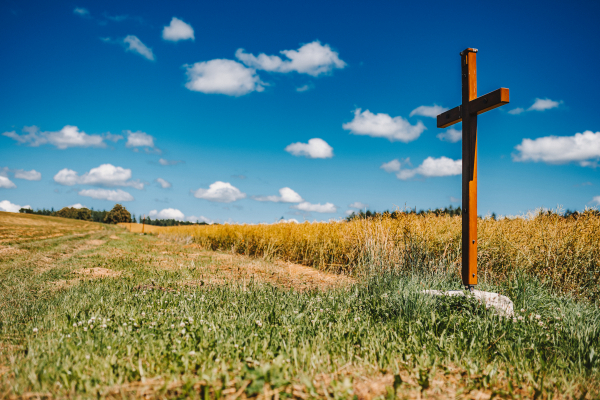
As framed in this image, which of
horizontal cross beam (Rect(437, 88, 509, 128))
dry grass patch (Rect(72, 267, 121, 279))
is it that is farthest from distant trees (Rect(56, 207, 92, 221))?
horizontal cross beam (Rect(437, 88, 509, 128))

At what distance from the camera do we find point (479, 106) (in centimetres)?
477

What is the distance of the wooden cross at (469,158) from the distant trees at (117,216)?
375ft

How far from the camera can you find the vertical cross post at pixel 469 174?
480 centimetres

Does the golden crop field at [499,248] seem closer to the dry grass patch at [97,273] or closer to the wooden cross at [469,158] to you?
the wooden cross at [469,158]

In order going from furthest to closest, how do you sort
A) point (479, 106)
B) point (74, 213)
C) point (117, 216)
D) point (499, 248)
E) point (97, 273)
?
point (117, 216) → point (74, 213) → point (97, 273) → point (499, 248) → point (479, 106)

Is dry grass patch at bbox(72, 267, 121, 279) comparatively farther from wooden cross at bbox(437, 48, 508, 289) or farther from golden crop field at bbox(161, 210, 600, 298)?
wooden cross at bbox(437, 48, 508, 289)

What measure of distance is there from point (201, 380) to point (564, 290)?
6.99 meters

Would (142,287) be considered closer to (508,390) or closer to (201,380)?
(201,380)

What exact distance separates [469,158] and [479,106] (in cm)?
75

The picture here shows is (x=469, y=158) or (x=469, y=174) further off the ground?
(x=469, y=158)

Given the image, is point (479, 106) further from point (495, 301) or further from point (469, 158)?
point (495, 301)

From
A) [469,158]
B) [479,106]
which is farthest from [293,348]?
[479,106]

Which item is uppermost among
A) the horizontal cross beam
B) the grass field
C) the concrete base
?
the horizontal cross beam

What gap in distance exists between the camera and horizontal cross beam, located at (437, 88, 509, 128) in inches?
173
